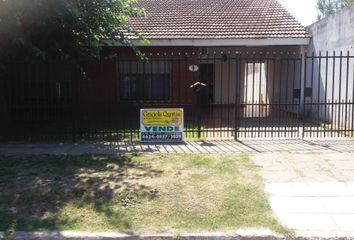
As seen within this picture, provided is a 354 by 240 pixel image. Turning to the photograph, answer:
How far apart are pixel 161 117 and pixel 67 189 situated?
12.8ft

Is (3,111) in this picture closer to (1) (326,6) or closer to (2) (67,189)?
(2) (67,189)

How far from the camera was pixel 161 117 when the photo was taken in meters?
10.0

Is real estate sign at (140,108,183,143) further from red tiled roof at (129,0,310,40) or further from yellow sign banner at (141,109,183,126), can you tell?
red tiled roof at (129,0,310,40)

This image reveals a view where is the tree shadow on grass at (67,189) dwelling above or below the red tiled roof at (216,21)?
below

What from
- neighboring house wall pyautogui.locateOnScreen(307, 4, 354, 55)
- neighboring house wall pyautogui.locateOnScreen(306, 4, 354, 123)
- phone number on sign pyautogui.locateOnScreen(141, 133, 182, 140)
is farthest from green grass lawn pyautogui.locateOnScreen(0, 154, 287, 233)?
neighboring house wall pyautogui.locateOnScreen(307, 4, 354, 55)

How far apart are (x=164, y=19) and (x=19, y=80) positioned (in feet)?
24.7

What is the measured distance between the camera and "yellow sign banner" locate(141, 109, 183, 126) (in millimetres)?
9945

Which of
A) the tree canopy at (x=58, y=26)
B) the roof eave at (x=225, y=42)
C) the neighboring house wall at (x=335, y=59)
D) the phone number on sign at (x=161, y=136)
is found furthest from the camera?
the roof eave at (x=225, y=42)

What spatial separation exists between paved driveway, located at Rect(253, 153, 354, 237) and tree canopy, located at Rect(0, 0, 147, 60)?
5.20 m

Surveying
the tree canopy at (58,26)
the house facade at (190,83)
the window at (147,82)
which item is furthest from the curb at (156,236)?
the window at (147,82)

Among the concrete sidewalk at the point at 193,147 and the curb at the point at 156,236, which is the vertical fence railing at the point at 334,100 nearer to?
the concrete sidewalk at the point at 193,147

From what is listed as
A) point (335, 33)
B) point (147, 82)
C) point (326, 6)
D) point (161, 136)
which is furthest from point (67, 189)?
point (326, 6)

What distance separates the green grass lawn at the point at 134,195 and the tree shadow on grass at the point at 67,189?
1 centimetres

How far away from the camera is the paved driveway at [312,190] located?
17.5 feet
